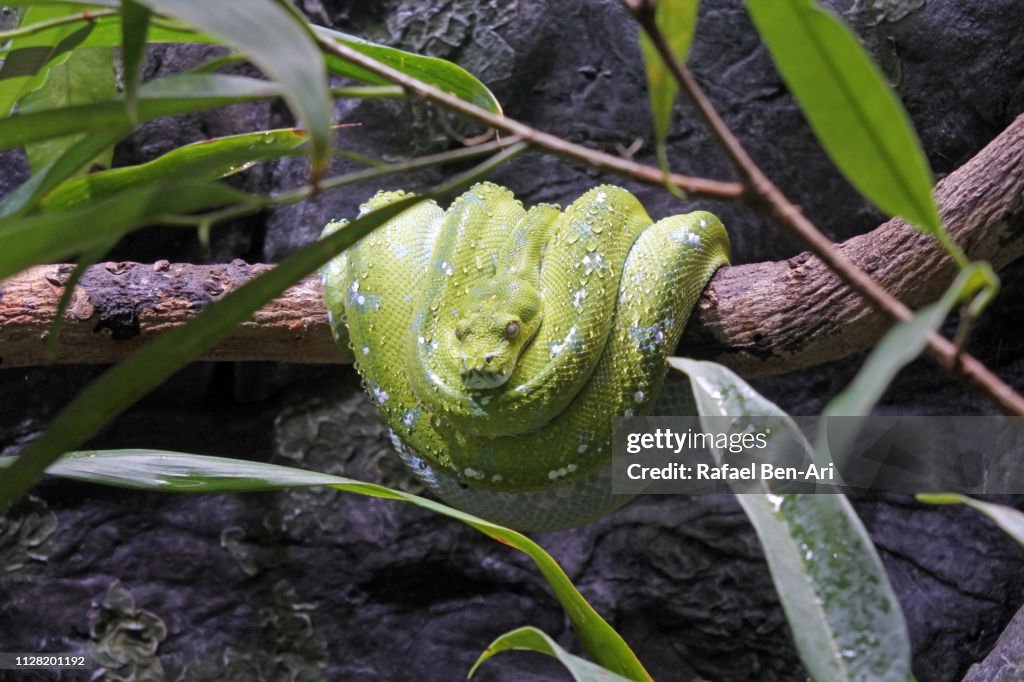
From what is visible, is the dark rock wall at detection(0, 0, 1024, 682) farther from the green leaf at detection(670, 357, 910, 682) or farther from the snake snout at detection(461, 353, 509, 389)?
the green leaf at detection(670, 357, 910, 682)

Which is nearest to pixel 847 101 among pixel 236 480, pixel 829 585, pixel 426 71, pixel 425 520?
pixel 829 585

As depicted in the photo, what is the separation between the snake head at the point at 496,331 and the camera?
1388 millimetres

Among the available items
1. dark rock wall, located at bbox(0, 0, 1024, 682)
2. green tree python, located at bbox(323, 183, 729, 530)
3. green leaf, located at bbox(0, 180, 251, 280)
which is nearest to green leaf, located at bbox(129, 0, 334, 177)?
green leaf, located at bbox(0, 180, 251, 280)

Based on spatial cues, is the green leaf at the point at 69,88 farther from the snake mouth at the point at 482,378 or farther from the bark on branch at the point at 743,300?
the snake mouth at the point at 482,378

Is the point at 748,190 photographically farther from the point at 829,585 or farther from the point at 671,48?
the point at 829,585

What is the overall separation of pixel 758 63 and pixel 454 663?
80.6 inches

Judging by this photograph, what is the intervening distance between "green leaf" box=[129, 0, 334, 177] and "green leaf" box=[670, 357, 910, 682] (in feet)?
1.23

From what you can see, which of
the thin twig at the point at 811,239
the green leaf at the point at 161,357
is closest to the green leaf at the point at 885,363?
the thin twig at the point at 811,239

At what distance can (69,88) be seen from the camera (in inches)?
43.4

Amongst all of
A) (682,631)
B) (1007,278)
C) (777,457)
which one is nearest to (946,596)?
(682,631)

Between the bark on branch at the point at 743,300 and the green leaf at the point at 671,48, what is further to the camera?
the bark on branch at the point at 743,300

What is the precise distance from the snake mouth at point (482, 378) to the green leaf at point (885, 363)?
912 mm

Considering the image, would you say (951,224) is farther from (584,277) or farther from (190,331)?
(190,331)

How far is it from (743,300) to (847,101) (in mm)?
980
